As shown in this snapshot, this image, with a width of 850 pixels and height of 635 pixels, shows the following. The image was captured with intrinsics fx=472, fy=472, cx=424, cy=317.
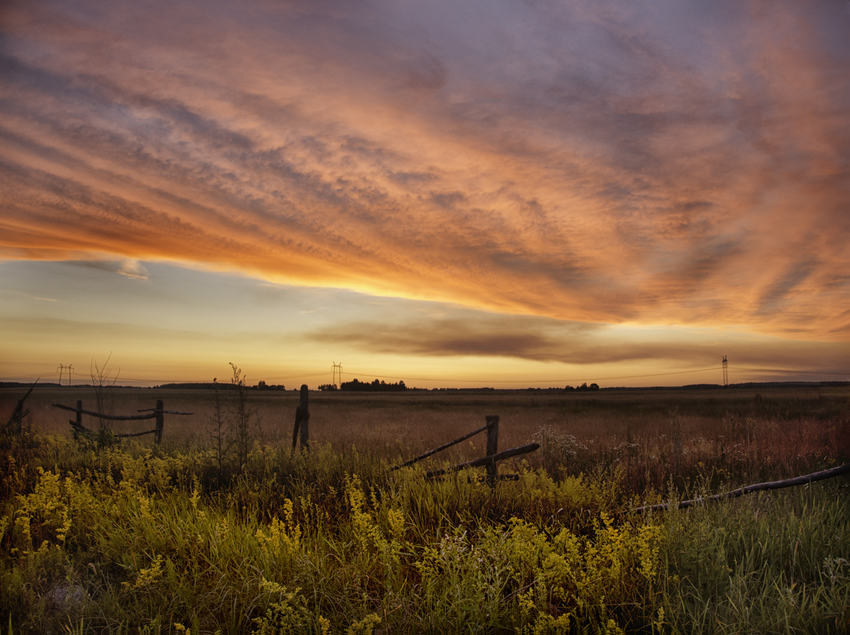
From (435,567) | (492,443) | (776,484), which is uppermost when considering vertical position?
(776,484)

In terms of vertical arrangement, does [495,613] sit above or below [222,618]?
above

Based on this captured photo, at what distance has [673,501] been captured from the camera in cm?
504

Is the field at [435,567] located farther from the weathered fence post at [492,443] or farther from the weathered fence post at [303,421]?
the weathered fence post at [303,421]

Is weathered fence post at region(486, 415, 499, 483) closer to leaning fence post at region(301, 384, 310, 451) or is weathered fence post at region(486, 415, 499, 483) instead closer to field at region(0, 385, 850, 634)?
field at region(0, 385, 850, 634)

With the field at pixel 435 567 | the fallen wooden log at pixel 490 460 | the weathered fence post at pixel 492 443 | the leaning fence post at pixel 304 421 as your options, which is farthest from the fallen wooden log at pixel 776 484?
the leaning fence post at pixel 304 421

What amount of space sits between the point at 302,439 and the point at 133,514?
5.88 metres

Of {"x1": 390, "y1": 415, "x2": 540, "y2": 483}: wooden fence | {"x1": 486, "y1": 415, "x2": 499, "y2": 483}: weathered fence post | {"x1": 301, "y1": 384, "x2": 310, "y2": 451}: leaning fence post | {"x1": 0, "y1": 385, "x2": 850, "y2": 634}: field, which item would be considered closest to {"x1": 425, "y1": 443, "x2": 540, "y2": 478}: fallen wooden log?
{"x1": 390, "y1": 415, "x2": 540, "y2": 483}: wooden fence

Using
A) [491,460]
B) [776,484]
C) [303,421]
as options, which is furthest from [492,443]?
[303,421]

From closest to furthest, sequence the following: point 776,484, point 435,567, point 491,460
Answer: point 435,567 → point 776,484 → point 491,460

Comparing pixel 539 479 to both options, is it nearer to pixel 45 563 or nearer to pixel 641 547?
pixel 641 547

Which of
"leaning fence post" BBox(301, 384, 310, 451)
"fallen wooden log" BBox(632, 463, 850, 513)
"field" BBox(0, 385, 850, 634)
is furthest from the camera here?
"leaning fence post" BBox(301, 384, 310, 451)

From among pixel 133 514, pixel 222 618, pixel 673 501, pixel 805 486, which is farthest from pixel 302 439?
pixel 805 486

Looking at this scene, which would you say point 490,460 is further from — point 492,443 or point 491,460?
point 492,443

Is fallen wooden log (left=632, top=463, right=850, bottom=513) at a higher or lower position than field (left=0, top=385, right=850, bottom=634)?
higher
